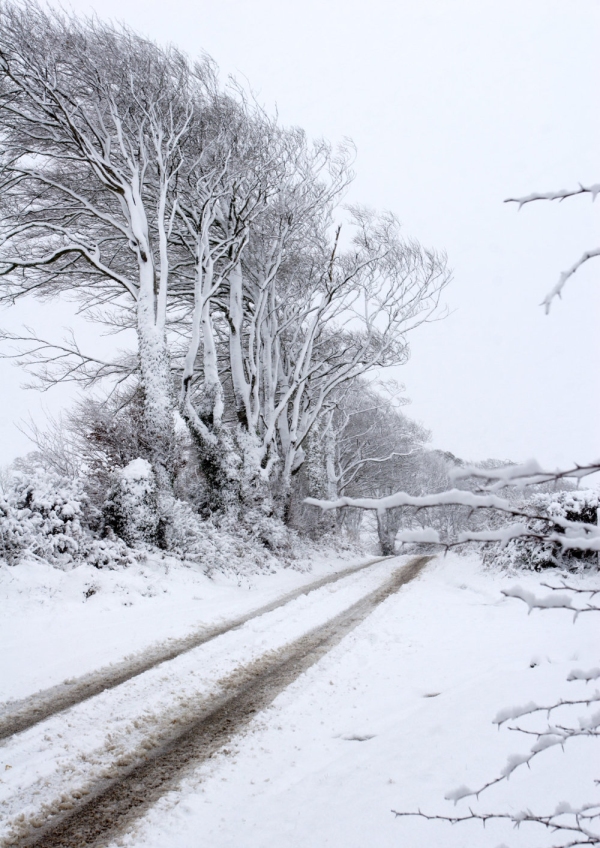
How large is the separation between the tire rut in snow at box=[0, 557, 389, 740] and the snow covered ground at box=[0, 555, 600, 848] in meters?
0.16

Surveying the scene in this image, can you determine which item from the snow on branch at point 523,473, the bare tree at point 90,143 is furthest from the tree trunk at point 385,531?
the snow on branch at point 523,473

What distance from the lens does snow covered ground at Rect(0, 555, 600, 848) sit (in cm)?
256

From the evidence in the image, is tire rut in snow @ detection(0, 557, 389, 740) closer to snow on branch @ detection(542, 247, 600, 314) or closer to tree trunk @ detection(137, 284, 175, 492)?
snow on branch @ detection(542, 247, 600, 314)

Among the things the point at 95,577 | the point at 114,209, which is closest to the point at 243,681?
the point at 95,577

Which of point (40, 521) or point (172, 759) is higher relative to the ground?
point (40, 521)

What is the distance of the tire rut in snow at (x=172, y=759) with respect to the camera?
2.62 metres

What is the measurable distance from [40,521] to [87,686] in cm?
436

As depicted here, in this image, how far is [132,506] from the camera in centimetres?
986

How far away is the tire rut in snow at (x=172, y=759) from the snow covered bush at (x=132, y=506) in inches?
195

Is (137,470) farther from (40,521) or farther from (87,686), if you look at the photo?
(87,686)

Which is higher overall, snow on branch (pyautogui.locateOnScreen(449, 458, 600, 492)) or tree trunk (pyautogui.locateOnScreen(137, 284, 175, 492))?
tree trunk (pyautogui.locateOnScreen(137, 284, 175, 492))

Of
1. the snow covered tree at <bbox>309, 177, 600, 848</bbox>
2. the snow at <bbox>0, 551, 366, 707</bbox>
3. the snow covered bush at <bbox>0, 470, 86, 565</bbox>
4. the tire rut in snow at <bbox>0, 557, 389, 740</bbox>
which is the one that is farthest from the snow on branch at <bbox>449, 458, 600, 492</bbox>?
the snow covered bush at <bbox>0, 470, 86, 565</bbox>

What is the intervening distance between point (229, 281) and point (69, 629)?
12212 millimetres

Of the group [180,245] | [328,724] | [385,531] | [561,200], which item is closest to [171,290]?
[180,245]
